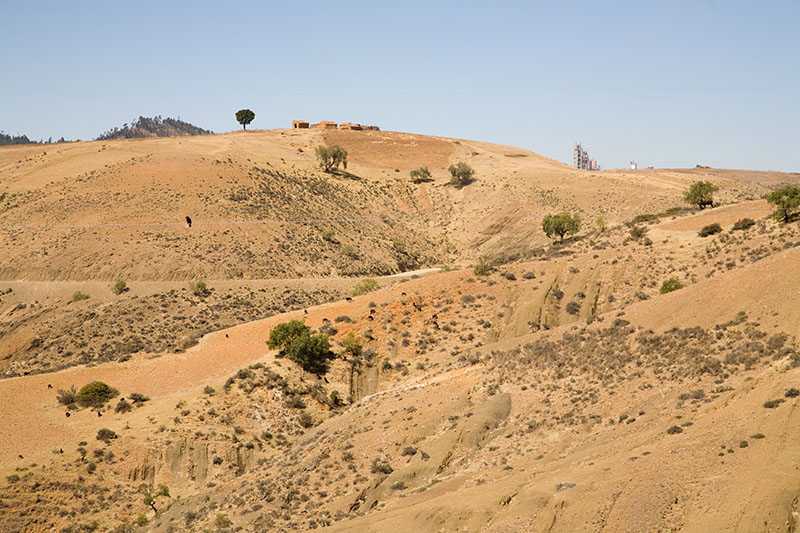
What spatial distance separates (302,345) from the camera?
43.7 metres

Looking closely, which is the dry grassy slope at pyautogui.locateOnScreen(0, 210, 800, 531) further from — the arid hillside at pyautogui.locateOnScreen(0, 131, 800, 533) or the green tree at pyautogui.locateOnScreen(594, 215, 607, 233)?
the green tree at pyautogui.locateOnScreen(594, 215, 607, 233)

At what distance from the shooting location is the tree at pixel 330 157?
4252 inches

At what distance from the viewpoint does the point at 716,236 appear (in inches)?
1924

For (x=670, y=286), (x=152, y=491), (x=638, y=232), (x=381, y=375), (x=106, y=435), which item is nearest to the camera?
(x=152, y=491)

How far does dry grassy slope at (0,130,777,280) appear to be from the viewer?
71.6 meters

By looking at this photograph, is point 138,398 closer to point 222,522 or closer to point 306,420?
point 306,420

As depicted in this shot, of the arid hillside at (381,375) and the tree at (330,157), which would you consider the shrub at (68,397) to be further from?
the tree at (330,157)

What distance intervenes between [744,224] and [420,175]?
67.0 m

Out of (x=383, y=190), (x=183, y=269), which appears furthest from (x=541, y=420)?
(x=383, y=190)

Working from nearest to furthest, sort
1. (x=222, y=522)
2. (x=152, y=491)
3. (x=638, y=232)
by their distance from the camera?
(x=222, y=522), (x=152, y=491), (x=638, y=232)

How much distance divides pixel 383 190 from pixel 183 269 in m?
42.8

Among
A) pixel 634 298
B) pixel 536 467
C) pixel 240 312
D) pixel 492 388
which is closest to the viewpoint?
pixel 536 467

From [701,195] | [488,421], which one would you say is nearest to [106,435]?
[488,421]

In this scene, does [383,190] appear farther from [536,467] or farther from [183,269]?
[536,467]
